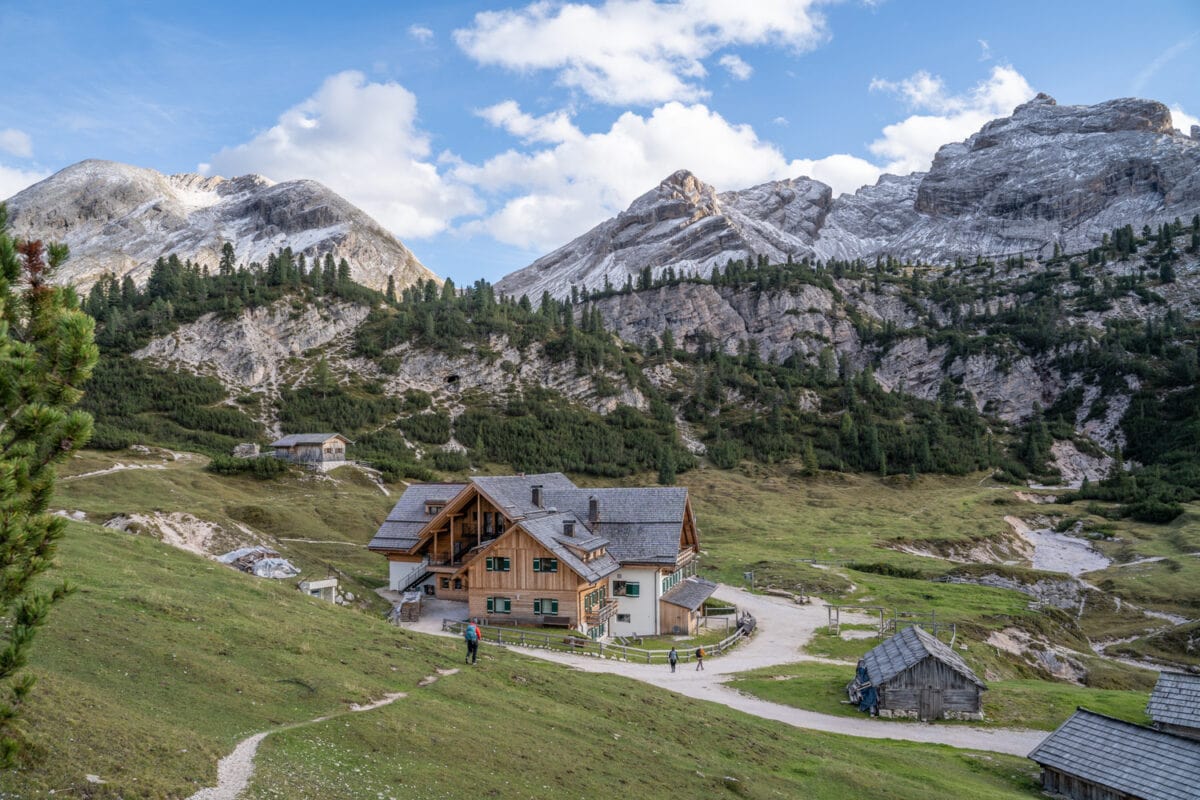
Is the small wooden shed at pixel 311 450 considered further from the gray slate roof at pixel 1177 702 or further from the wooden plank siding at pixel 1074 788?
the gray slate roof at pixel 1177 702

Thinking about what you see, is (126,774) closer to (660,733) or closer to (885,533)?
(660,733)

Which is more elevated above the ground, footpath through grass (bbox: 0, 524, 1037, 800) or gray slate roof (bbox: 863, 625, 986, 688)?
footpath through grass (bbox: 0, 524, 1037, 800)

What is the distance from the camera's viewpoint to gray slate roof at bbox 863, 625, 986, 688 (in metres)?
40.9

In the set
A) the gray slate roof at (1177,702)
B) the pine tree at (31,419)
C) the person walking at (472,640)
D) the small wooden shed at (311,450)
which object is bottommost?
the gray slate roof at (1177,702)

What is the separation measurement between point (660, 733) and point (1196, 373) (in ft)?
743

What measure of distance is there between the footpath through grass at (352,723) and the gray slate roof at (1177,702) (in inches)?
265

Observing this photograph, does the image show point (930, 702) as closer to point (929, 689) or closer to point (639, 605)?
point (929, 689)

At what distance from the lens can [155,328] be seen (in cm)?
17525

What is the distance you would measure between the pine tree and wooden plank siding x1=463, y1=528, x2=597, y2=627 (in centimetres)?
4482

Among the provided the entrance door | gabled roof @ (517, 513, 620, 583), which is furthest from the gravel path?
gabled roof @ (517, 513, 620, 583)

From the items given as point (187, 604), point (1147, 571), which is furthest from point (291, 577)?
point (1147, 571)

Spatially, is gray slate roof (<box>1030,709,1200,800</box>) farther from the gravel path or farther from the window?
the window

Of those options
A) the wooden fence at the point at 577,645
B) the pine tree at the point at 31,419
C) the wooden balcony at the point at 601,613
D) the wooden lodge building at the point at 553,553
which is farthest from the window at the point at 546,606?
the pine tree at the point at 31,419

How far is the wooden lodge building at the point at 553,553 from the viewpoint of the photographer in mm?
55312
